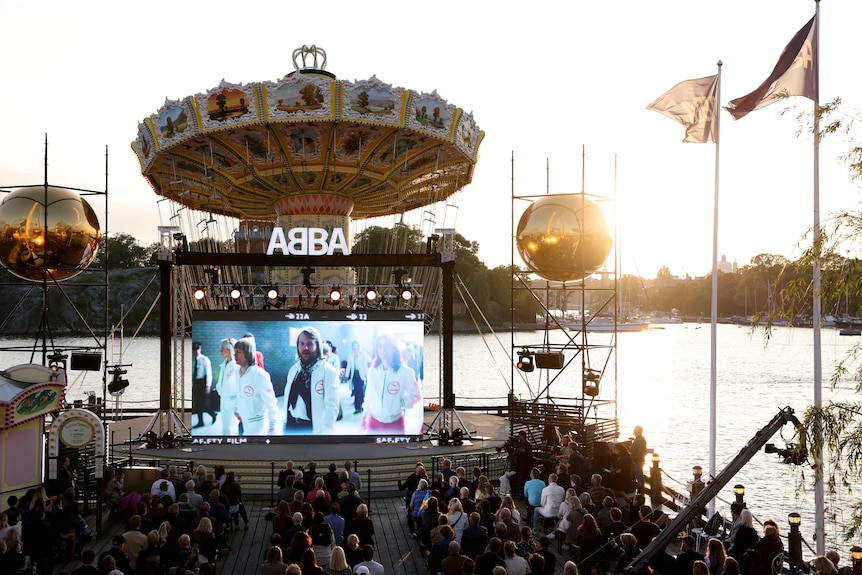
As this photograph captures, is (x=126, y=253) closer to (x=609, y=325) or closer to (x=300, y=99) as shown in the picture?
(x=609, y=325)

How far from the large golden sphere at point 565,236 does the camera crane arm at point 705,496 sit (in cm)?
1203

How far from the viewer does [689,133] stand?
16484 millimetres

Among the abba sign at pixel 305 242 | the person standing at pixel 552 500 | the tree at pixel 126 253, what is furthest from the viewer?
the tree at pixel 126 253

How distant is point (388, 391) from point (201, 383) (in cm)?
524

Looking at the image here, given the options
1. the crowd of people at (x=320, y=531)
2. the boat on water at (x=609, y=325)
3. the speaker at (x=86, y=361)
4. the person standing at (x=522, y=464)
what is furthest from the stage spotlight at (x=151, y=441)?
the boat on water at (x=609, y=325)

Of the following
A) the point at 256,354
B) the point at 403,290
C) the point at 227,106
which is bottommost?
the point at 256,354

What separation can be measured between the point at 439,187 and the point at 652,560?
20764 mm

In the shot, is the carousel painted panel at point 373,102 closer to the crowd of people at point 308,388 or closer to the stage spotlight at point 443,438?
the crowd of people at point 308,388

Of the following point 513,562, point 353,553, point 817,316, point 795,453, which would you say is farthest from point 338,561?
point 817,316

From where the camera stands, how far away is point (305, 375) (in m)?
21.2

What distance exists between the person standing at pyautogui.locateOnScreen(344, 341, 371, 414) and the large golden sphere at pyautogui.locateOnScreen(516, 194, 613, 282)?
5.65m

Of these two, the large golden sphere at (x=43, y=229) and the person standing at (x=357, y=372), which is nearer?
the large golden sphere at (x=43, y=229)

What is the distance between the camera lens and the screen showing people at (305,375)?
68.8ft

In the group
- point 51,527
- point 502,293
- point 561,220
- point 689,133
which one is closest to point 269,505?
point 51,527
